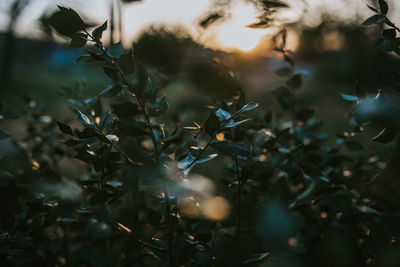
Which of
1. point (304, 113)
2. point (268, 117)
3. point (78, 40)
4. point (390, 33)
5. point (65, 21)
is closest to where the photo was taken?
point (65, 21)

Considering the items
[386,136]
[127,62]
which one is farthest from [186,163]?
[386,136]

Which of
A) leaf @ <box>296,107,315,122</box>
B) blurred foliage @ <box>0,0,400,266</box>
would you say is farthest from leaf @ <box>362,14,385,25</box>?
leaf @ <box>296,107,315,122</box>

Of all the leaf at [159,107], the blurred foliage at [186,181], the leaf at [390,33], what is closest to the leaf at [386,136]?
the blurred foliage at [186,181]

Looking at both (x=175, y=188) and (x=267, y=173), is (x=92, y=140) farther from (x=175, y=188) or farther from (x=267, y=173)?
(x=267, y=173)

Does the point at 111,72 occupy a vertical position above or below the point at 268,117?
above

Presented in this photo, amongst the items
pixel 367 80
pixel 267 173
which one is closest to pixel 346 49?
pixel 367 80

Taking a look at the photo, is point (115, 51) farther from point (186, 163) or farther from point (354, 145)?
point (354, 145)

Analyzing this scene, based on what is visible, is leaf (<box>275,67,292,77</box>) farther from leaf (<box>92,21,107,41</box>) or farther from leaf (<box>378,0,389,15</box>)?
leaf (<box>92,21,107,41</box>)
